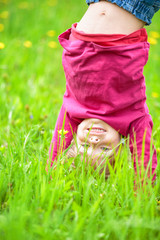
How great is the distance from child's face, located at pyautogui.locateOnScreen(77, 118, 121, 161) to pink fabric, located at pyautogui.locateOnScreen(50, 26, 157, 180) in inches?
1.4

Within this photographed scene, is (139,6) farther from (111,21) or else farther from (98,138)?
(98,138)

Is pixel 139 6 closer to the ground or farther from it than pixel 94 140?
farther from it

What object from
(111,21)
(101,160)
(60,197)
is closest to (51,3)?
(111,21)

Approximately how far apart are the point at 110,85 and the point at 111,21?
0.94 feet

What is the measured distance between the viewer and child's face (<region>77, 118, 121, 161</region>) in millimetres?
1517

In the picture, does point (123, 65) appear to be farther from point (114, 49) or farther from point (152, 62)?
point (152, 62)

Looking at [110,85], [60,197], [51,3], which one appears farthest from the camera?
[51,3]

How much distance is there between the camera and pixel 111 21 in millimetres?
1386

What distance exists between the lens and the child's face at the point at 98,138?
1.52 metres

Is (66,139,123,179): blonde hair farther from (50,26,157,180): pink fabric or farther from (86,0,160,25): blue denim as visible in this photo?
(86,0,160,25): blue denim

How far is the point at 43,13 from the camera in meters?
4.98

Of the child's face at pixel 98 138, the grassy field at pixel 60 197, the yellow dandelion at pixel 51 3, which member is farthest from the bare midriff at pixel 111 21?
the yellow dandelion at pixel 51 3

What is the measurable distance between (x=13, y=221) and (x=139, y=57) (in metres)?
0.86

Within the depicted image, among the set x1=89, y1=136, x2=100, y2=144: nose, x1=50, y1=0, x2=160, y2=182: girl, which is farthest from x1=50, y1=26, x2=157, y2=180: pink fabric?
x1=89, y1=136, x2=100, y2=144: nose
